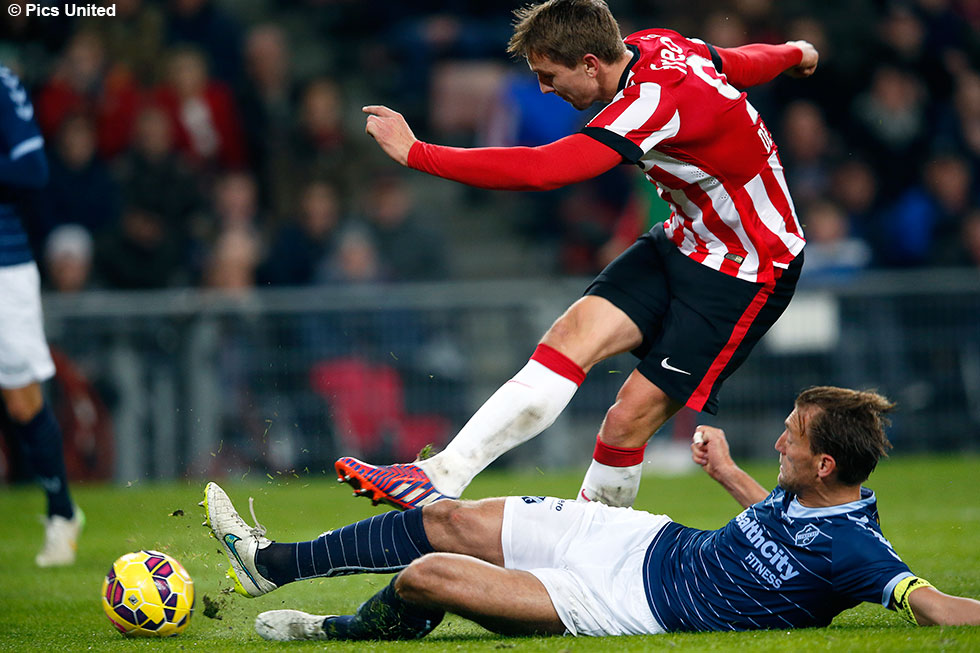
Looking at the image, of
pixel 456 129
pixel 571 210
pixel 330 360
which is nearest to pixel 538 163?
pixel 330 360

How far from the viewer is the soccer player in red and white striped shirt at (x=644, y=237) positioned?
4.63 m

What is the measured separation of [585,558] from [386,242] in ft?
25.8

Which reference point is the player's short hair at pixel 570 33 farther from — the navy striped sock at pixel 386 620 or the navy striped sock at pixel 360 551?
the navy striped sock at pixel 386 620

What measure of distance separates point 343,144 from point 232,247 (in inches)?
71.6

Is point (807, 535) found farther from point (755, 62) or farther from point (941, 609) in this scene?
point (755, 62)

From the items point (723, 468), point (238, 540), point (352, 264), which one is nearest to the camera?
point (238, 540)

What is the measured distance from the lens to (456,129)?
528 inches

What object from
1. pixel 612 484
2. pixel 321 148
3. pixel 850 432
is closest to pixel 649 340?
pixel 612 484

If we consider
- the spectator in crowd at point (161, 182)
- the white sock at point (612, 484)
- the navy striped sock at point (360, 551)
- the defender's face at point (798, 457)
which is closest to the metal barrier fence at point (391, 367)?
the spectator in crowd at point (161, 182)

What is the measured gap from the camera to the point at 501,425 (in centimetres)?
482

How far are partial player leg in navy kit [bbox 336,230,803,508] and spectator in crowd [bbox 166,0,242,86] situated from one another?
28.1 ft

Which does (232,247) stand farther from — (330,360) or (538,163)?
(538,163)

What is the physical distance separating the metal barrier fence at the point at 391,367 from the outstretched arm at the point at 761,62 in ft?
16.6

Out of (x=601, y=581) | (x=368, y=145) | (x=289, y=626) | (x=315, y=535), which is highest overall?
(x=368, y=145)
